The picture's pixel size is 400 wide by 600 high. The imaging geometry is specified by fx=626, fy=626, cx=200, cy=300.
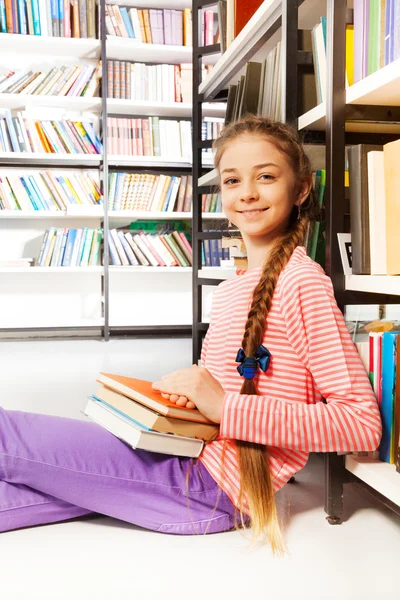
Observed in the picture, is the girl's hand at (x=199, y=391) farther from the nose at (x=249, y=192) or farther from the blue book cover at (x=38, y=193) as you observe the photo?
the blue book cover at (x=38, y=193)

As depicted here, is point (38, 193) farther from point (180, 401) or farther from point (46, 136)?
point (180, 401)

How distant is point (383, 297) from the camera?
1285 mm

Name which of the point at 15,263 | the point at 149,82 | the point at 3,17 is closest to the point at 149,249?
the point at 15,263

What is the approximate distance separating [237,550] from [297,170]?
2.30 ft

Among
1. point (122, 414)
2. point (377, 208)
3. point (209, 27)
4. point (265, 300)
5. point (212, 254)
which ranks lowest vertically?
point (122, 414)

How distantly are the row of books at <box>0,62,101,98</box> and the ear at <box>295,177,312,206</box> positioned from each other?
308cm

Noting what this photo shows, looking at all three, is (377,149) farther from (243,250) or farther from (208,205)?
(208,205)

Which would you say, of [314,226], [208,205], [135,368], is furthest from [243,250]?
[208,205]

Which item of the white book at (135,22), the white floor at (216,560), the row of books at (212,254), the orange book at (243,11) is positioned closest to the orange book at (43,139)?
the white book at (135,22)

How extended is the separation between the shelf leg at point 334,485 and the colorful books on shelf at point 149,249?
9.71ft

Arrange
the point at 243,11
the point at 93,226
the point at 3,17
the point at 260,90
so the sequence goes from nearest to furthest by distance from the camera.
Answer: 1. the point at 260,90
2. the point at 243,11
3. the point at 3,17
4. the point at 93,226

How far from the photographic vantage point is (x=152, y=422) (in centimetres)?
101

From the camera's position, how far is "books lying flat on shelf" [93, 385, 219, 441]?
3.34 ft

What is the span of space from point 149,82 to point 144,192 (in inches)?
27.9
